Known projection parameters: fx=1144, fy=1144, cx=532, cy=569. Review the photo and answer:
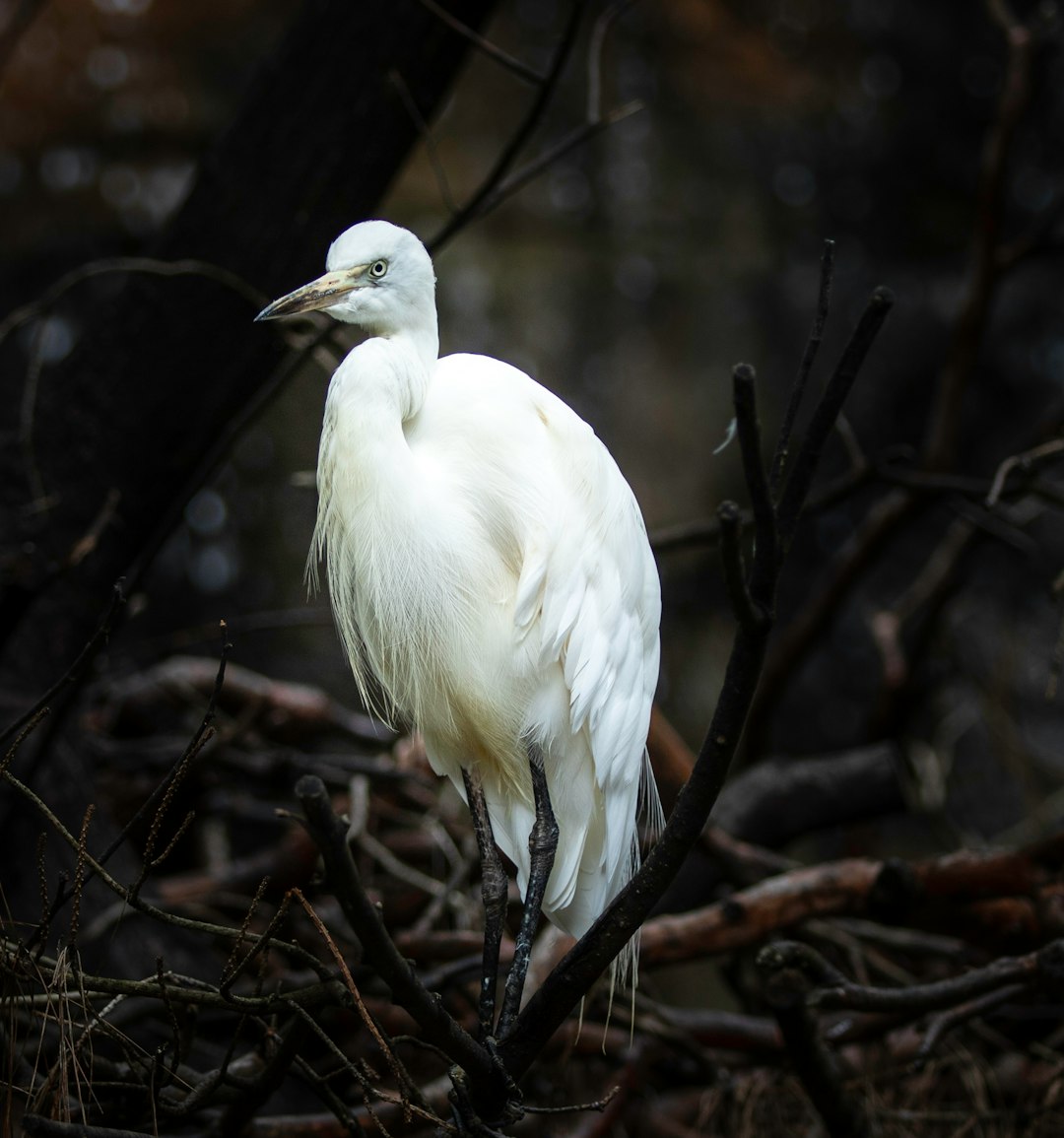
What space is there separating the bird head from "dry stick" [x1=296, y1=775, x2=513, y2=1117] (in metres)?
0.71

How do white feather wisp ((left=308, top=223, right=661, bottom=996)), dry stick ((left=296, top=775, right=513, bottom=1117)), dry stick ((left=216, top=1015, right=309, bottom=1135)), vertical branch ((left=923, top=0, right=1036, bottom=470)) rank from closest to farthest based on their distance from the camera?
dry stick ((left=296, top=775, right=513, bottom=1117))
dry stick ((left=216, top=1015, right=309, bottom=1135))
white feather wisp ((left=308, top=223, right=661, bottom=996))
vertical branch ((left=923, top=0, right=1036, bottom=470))

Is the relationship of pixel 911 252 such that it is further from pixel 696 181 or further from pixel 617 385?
pixel 617 385

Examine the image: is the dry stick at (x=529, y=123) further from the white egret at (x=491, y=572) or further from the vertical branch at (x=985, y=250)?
the vertical branch at (x=985, y=250)

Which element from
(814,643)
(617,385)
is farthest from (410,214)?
(814,643)

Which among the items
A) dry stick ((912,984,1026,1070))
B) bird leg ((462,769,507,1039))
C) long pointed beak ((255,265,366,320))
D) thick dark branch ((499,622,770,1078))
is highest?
long pointed beak ((255,265,366,320))

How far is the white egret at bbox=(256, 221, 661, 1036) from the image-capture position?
4.37 ft

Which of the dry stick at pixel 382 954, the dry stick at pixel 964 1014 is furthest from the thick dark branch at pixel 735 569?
the dry stick at pixel 964 1014

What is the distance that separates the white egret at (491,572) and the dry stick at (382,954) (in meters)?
0.24

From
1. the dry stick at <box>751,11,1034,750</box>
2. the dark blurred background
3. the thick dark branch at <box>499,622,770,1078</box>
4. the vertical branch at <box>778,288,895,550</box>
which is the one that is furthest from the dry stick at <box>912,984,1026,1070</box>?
the dark blurred background

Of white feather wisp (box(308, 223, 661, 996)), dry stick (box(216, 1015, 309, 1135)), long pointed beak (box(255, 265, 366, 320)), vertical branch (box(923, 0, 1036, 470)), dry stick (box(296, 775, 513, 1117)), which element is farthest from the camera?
vertical branch (box(923, 0, 1036, 470))

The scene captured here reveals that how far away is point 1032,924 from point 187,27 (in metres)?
4.30

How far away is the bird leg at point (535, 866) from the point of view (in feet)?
4.29

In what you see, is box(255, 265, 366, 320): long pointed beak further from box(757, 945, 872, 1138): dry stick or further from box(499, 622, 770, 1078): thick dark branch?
box(757, 945, 872, 1138): dry stick

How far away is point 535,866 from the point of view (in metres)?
1.38
